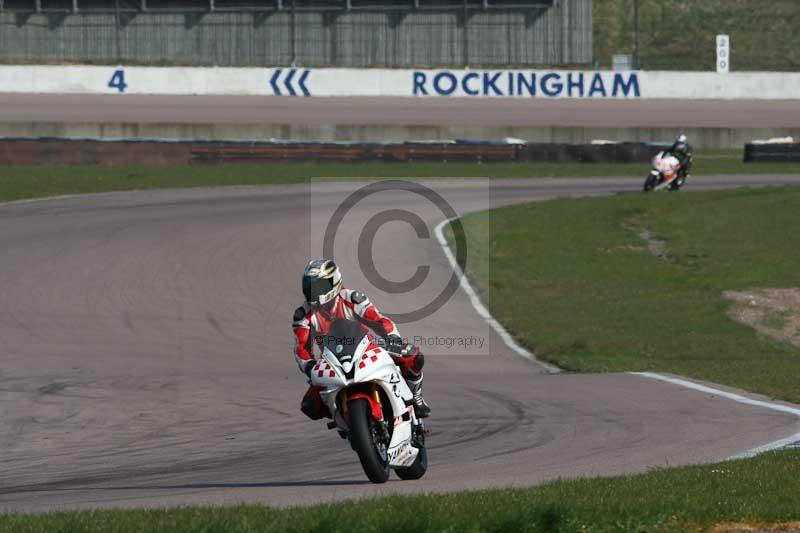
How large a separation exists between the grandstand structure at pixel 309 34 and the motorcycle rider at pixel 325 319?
49524 millimetres

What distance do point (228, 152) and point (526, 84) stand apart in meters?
19.4

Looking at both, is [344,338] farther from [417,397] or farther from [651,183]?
[651,183]

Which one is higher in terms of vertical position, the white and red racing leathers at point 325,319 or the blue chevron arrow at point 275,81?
the blue chevron arrow at point 275,81

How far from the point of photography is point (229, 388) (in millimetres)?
14523

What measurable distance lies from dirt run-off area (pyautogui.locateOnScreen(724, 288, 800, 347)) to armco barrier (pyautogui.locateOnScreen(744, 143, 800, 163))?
22581 millimetres

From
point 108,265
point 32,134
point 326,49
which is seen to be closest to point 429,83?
point 326,49

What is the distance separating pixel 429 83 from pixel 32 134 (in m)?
18.6

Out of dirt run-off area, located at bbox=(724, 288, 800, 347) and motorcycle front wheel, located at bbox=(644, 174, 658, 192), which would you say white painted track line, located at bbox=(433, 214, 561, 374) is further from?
motorcycle front wheel, located at bbox=(644, 174, 658, 192)

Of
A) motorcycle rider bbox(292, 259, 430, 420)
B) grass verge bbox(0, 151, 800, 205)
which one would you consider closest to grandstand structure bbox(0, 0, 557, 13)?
grass verge bbox(0, 151, 800, 205)

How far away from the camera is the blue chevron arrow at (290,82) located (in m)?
54.9

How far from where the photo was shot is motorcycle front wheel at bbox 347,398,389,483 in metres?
8.82

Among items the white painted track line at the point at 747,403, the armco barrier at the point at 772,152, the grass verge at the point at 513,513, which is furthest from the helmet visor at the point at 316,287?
the armco barrier at the point at 772,152

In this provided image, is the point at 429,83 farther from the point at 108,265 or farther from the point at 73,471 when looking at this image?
the point at 73,471

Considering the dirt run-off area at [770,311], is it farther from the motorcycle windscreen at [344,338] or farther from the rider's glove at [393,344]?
the motorcycle windscreen at [344,338]
